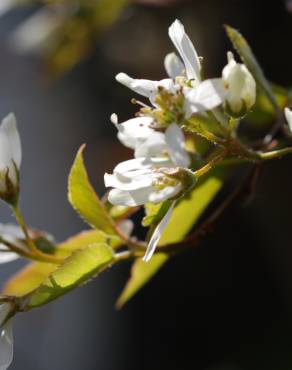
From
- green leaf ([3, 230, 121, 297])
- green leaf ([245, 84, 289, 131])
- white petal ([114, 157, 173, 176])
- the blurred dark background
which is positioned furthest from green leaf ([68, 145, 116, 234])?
the blurred dark background

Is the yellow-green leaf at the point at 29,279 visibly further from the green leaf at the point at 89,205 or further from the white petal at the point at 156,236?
the white petal at the point at 156,236

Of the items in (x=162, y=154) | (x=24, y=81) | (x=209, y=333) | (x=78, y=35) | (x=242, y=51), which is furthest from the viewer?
(x=24, y=81)

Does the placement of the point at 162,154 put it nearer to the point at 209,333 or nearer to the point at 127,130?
the point at 127,130

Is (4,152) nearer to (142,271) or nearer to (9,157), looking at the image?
(9,157)

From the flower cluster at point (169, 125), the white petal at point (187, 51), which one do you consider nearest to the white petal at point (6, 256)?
the flower cluster at point (169, 125)

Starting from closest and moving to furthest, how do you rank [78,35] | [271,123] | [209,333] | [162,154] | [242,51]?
→ [162,154] → [242,51] → [271,123] → [78,35] → [209,333]

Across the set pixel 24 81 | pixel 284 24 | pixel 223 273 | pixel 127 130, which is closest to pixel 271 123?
pixel 127 130

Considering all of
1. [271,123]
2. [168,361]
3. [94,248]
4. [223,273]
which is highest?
[94,248]
